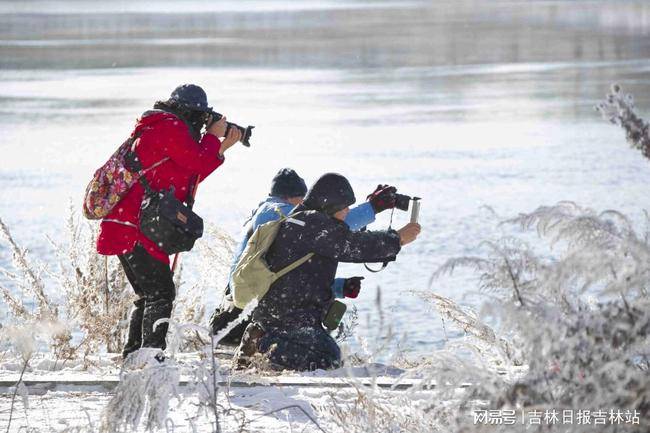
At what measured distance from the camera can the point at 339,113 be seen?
2291 centimetres

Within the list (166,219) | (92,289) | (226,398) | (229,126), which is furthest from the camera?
(92,289)

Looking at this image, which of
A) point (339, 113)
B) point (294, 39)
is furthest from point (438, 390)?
point (294, 39)

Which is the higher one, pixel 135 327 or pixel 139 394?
pixel 139 394

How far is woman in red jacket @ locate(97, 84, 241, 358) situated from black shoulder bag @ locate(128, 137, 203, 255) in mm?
49

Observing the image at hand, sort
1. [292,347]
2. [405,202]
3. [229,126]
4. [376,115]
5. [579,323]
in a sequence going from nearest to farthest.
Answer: [579,323] < [292,347] < [229,126] < [405,202] < [376,115]

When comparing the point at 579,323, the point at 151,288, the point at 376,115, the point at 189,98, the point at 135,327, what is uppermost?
the point at 189,98

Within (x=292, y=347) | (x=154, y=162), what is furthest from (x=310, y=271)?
(x=154, y=162)

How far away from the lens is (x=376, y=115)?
72.6 feet

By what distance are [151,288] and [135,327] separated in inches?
11.3

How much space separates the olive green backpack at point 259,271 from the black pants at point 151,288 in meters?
0.31

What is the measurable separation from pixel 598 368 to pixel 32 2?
3186 inches

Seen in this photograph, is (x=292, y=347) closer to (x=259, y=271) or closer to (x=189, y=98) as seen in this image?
(x=259, y=271)

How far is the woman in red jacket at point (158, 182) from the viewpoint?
575cm

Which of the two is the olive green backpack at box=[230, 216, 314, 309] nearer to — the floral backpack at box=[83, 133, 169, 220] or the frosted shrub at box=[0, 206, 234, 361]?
the floral backpack at box=[83, 133, 169, 220]
